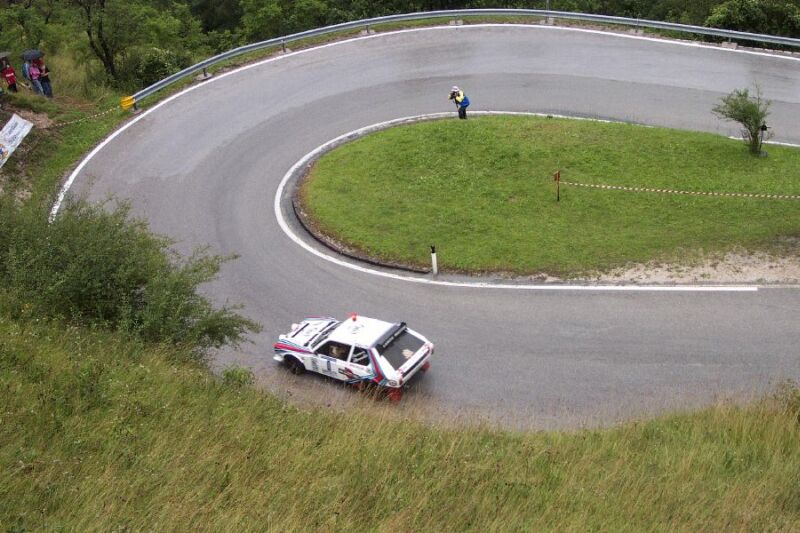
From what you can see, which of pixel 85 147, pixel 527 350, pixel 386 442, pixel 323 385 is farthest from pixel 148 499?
pixel 85 147

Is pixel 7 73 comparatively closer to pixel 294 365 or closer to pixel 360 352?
pixel 294 365

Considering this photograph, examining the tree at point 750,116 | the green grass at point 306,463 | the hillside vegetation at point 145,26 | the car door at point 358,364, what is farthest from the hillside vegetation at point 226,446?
the hillside vegetation at point 145,26

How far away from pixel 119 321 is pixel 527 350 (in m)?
8.71

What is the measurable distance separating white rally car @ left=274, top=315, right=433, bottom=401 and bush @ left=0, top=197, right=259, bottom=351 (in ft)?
6.11

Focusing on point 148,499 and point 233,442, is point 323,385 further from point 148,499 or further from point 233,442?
point 148,499

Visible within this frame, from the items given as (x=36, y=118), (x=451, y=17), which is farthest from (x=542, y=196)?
(x=36, y=118)

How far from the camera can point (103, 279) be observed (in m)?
14.6

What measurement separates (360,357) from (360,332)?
61 cm

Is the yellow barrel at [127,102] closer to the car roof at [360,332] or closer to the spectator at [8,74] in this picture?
the spectator at [8,74]

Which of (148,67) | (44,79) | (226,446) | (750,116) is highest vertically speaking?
(148,67)

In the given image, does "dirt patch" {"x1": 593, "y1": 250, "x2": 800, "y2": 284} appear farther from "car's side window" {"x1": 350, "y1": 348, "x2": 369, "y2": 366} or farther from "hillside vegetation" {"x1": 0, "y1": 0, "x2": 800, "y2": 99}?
"hillside vegetation" {"x1": 0, "y1": 0, "x2": 800, "y2": 99}

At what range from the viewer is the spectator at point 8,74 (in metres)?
28.7

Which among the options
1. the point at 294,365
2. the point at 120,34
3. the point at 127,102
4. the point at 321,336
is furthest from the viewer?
the point at 120,34

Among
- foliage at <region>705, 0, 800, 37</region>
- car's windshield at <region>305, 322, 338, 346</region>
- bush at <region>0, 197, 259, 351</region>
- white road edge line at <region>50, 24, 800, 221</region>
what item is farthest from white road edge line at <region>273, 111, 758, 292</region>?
foliage at <region>705, 0, 800, 37</region>
